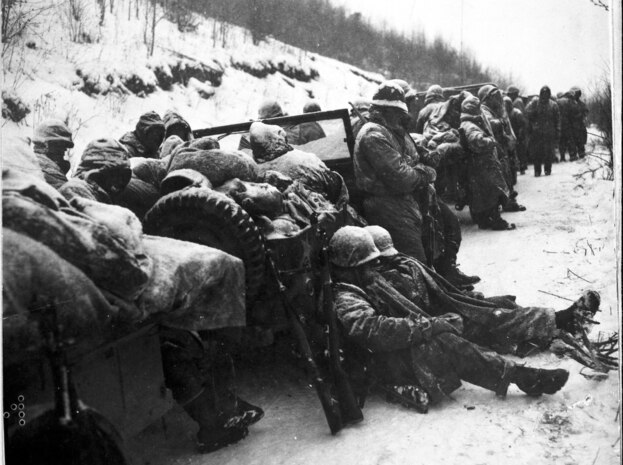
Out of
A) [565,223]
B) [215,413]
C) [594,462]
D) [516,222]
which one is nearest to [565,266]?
[565,223]

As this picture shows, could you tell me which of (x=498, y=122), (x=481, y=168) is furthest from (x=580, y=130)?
(x=481, y=168)

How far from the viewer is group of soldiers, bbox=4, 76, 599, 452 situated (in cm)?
295

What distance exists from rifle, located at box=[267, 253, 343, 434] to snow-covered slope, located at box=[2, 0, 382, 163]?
147 centimetres

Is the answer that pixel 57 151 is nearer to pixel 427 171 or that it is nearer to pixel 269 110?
pixel 427 171

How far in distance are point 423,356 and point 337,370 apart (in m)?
0.51

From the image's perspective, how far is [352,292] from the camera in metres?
3.41

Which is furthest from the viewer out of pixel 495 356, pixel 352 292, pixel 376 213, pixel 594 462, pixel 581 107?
pixel 581 107

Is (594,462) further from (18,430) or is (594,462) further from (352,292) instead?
(18,430)

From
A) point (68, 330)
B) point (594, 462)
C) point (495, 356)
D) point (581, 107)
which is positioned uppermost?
point (581, 107)

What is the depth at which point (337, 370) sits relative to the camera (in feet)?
10.1

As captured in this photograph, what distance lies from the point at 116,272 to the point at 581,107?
10.2m

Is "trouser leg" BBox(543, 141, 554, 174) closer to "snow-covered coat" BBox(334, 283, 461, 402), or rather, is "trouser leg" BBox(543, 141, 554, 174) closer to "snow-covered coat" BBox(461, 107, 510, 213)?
"snow-covered coat" BBox(461, 107, 510, 213)

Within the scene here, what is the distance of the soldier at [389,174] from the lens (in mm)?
4809

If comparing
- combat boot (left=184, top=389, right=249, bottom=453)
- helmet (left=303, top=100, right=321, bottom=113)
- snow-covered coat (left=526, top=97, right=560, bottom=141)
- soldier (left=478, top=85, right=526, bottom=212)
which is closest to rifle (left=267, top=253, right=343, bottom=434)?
combat boot (left=184, top=389, right=249, bottom=453)
